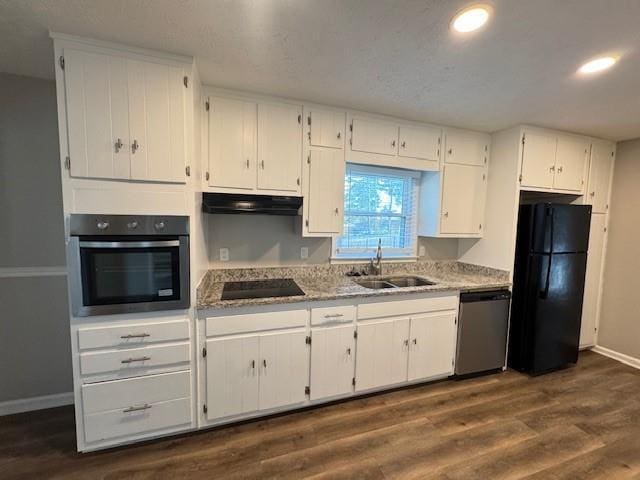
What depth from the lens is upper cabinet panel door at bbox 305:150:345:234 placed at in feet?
8.11

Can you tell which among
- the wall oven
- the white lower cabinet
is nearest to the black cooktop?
the white lower cabinet

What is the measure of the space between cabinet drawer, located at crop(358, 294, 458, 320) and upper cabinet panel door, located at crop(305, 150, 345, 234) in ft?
2.35

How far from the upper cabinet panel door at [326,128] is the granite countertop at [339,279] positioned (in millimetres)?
1155

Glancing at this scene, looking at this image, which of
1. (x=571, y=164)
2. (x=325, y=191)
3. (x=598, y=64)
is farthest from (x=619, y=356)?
(x=325, y=191)

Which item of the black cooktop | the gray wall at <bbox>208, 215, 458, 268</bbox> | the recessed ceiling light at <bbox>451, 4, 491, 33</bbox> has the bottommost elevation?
the black cooktop

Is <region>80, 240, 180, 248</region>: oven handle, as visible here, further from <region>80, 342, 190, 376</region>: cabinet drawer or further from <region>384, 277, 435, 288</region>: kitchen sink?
<region>384, 277, 435, 288</region>: kitchen sink

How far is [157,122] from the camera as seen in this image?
→ 1.72m

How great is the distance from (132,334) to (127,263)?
431mm

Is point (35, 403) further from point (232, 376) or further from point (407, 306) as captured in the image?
point (407, 306)

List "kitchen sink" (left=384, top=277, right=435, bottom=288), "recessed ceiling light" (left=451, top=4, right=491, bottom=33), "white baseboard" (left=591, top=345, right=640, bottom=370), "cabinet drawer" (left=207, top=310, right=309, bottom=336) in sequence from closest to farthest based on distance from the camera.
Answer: "recessed ceiling light" (left=451, top=4, right=491, bottom=33)
"cabinet drawer" (left=207, top=310, right=309, bottom=336)
"kitchen sink" (left=384, top=277, right=435, bottom=288)
"white baseboard" (left=591, top=345, right=640, bottom=370)

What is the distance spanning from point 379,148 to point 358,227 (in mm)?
822

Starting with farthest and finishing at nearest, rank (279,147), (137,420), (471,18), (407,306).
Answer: (407,306) < (279,147) < (137,420) < (471,18)

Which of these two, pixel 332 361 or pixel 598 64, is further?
pixel 332 361

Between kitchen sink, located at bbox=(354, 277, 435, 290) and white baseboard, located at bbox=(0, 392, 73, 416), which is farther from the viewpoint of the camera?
kitchen sink, located at bbox=(354, 277, 435, 290)
